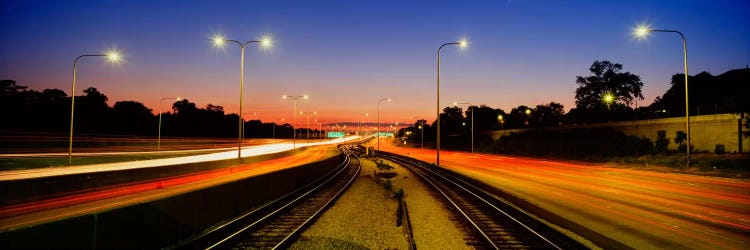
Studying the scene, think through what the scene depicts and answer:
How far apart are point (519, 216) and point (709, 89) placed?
84736 mm

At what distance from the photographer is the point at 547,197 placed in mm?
19578

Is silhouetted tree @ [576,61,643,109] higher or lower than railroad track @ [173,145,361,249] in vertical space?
higher

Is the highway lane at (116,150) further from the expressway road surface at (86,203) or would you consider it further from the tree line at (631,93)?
the tree line at (631,93)

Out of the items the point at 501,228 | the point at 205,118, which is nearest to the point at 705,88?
the point at 501,228

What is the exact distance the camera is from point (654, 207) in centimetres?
1648

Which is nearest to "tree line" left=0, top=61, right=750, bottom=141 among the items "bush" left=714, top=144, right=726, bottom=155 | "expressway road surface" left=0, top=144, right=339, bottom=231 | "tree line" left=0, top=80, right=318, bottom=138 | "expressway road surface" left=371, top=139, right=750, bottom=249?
"tree line" left=0, top=80, right=318, bottom=138

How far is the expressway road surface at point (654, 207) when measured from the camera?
37.1 feet

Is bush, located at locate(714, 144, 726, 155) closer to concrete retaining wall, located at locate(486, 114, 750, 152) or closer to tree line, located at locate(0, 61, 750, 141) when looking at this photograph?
concrete retaining wall, located at locate(486, 114, 750, 152)

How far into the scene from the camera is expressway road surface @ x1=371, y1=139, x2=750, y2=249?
445 inches

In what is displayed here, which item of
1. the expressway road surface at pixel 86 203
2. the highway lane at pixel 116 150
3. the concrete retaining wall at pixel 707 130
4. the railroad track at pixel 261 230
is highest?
the concrete retaining wall at pixel 707 130

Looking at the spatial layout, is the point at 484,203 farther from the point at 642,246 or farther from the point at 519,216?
the point at 642,246

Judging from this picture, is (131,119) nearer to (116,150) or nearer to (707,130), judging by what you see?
(116,150)

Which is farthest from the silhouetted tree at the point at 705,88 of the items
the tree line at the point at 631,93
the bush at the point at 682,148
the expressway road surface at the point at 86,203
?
the expressway road surface at the point at 86,203

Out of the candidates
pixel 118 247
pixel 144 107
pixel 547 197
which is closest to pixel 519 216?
pixel 547 197
